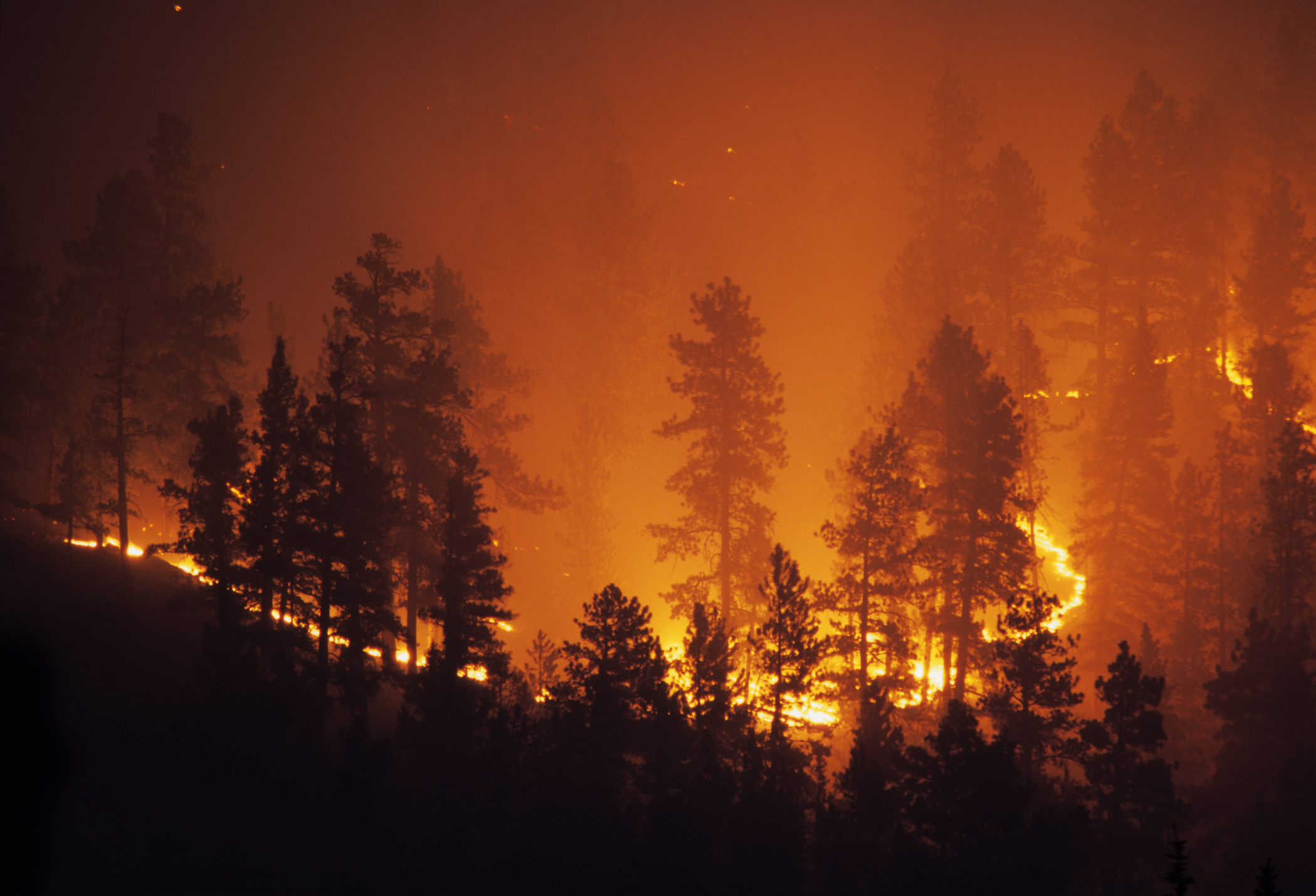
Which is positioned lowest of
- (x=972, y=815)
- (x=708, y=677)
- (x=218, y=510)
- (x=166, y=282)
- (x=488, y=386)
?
(x=972, y=815)

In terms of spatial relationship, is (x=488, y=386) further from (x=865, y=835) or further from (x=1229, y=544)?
(x=1229, y=544)

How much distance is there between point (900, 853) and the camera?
14383 mm

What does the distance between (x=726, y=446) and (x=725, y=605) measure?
6.27 m

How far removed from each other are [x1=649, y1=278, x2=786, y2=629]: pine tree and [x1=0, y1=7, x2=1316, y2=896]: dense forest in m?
0.18

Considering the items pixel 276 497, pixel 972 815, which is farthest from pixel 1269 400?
pixel 276 497

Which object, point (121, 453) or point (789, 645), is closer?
point (789, 645)

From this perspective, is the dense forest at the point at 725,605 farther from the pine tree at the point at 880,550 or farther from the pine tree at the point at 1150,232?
the pine tree at the point at 1150,232

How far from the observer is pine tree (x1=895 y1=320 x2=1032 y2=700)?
A: 24.5m

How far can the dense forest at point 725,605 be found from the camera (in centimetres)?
1477

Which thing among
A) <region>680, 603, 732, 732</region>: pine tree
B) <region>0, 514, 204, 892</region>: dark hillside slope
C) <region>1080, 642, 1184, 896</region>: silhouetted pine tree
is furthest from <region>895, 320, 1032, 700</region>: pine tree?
<region>0, 514, 204, 892</region>: dark hillside slope

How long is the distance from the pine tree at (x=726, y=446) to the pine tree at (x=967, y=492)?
5688 millimetres

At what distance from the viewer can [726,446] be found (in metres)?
30.2

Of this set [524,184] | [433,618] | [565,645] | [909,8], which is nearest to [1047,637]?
[565,645]

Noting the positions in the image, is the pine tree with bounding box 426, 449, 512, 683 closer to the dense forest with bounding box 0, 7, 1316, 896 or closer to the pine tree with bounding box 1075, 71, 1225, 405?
the dense forest with bounding box 0, 7, 1316, 896
